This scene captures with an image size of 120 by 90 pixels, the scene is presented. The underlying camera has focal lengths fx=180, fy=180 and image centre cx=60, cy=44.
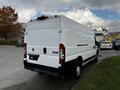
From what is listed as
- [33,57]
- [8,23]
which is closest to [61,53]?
[33,57]

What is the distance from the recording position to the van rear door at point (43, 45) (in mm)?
6754

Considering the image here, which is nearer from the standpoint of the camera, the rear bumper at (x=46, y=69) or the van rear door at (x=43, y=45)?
the rear bumper at (x=46, y=69)

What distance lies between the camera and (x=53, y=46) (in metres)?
6.84

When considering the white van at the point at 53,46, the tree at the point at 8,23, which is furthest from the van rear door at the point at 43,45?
the tree at the point at 8,23

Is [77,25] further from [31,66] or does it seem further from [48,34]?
[31,66]

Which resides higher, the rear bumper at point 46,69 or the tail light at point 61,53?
the tail light at point 61,53

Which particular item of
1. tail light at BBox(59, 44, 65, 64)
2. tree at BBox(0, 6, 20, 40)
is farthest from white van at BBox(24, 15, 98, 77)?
tree at BBox(0, 6, 20, 40)

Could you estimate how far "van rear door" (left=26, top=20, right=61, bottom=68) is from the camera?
6754 mm

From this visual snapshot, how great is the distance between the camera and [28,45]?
7.84m

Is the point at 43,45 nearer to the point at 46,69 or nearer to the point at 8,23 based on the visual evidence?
the point at 46,69

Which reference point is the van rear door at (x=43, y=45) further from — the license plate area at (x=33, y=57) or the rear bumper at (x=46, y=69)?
the rear bumper at (x=46, y=69)

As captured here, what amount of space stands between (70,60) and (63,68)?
0.65 metres

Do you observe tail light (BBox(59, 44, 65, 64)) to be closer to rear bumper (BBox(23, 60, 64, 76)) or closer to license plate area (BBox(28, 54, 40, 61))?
rear bumper (BBox(23, 60, 64, 76))

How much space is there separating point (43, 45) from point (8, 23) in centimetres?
4570
